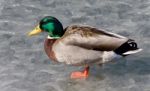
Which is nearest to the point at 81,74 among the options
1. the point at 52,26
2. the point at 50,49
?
the point at 50,49

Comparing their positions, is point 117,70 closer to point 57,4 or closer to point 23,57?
point 23,57

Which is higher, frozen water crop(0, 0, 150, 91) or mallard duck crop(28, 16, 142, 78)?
mallard duck crop(28, 16, 142, 78)

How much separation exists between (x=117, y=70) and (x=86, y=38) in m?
0.80

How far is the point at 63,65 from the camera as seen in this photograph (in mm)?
6559

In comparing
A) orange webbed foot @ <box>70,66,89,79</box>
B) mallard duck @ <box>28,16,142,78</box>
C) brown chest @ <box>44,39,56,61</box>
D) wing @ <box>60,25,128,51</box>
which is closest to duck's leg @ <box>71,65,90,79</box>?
orange webbed foot @ <box>70,66,89,79</box>

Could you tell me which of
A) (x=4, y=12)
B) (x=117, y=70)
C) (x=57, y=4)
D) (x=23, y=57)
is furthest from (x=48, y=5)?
(x=117, y=70)

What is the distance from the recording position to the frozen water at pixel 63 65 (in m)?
6.09

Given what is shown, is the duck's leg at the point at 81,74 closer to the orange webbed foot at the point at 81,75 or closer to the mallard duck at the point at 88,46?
the orange webbed foot at the point at 81,75

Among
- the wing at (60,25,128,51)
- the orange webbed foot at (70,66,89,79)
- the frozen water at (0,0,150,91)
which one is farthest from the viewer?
the orange webbed foot at (70,66,89,79)

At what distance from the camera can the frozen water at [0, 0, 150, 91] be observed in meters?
6.09

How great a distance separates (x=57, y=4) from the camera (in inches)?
320

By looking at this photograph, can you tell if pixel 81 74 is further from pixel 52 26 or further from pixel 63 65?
pixel 52 26

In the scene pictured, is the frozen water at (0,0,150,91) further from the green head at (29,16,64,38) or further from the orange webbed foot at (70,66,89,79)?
the green head at (29,16,64,38)

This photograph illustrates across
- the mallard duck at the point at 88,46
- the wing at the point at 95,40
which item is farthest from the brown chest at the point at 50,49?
the wing at the point at 95,40
